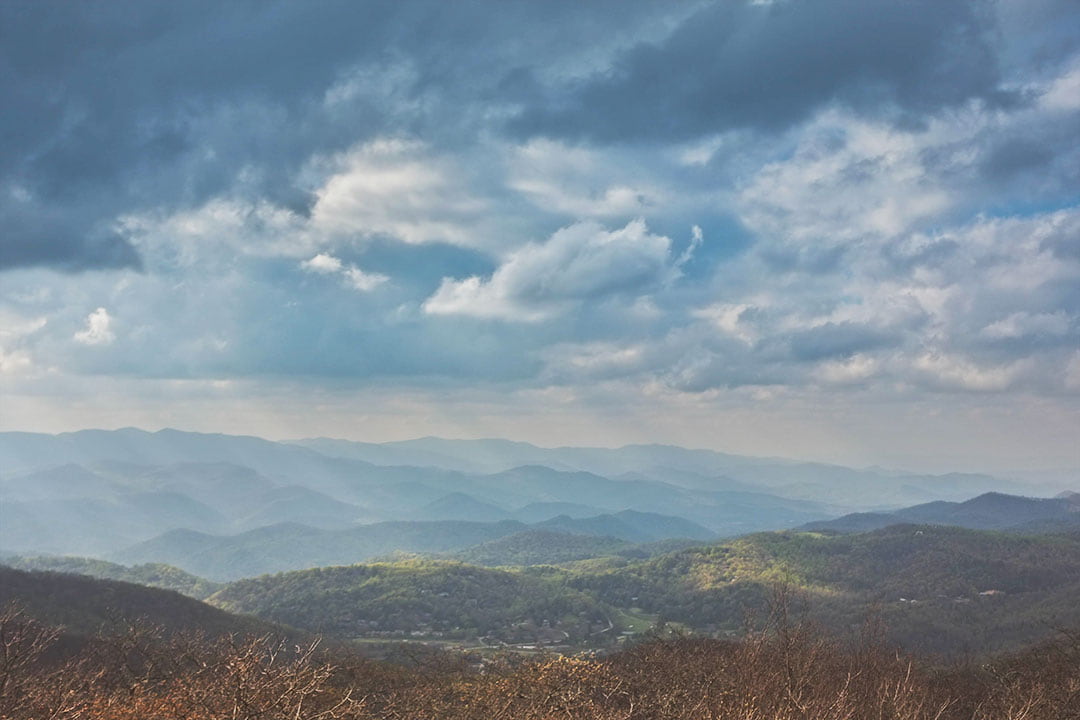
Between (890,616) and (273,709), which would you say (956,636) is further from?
(273,709)

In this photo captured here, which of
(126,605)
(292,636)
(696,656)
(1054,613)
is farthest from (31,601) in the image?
(1054,613)

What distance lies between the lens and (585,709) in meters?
30.4

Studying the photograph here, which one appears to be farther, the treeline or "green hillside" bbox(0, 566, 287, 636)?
"green hillside" bbox(0, 566, 287, 636)

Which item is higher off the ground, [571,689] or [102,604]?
[571,689]

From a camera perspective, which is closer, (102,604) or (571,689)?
(571,689)

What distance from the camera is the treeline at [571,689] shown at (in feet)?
84.9

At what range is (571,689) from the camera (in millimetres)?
34938

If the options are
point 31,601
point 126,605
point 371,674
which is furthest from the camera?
point 126,605

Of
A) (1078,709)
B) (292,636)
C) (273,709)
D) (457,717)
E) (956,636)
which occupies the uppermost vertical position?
(273,709)

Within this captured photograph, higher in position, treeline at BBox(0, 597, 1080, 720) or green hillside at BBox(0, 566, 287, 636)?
treeline at BBox(0, 597, 1080, 720)

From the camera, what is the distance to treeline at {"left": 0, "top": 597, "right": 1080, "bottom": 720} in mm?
25891

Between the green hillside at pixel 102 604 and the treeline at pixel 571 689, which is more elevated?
the treeline at pixel 571 689

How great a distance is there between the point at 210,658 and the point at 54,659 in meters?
50.4

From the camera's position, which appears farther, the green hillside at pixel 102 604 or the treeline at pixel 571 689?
the green hillside at pixel 102 604
